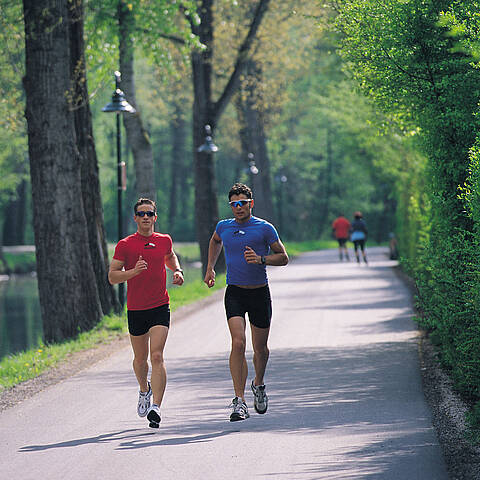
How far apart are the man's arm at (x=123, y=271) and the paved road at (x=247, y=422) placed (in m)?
1.27

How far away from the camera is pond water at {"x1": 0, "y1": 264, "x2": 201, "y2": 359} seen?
71.9 feet

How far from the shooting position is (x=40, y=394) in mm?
11273

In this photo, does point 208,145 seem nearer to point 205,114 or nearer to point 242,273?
point 205,114

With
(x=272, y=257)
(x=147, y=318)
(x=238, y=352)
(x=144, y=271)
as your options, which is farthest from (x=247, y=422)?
(x=144, y=271)

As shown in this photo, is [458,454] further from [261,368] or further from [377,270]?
[377,270]

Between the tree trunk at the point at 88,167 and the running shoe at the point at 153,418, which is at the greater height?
the tree trunk at the point at 88,167

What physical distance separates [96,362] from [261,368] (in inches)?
197

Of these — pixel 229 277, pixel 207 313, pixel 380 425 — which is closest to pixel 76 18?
pixel 207 313

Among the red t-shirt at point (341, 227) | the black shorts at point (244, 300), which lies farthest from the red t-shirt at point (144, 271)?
the red t-shirt at point (341, 227)

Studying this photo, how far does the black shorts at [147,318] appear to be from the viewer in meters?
9.05

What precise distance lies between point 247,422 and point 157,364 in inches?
38.3

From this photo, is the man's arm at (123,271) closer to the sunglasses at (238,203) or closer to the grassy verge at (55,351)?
the sunglasses at (238,203)

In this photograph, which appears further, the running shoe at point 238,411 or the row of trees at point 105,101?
the row of trees at point 105,101

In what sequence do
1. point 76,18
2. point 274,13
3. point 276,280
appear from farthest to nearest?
point 274,13 < point 276,280 < point 76,18
